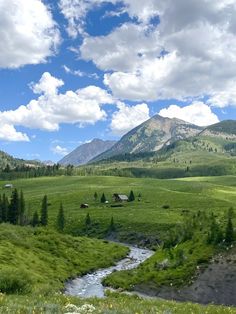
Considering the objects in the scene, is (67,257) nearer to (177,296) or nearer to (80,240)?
(80,240)

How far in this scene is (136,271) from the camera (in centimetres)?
7356

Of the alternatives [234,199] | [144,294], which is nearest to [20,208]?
[144,294]

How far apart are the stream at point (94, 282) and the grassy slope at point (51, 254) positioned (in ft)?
4.96

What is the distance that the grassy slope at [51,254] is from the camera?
6744cm

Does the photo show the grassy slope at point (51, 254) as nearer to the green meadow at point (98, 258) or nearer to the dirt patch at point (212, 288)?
the green meadow at point (98, 258)

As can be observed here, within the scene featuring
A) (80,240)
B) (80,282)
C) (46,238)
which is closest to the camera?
(80,282)

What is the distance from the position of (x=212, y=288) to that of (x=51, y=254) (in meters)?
34.7

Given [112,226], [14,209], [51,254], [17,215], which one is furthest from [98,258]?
[14,209]

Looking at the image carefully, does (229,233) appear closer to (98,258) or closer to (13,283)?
(98,258)

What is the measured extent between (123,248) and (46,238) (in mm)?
23609

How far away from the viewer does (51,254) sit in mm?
83188

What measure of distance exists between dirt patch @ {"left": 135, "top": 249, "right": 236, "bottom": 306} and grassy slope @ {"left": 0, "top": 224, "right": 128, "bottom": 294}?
1489cm

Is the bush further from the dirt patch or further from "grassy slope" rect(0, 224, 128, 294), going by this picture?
the dirt patch

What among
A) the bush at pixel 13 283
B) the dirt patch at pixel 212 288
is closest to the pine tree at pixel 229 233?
the dirt patch at pixel 212 288
